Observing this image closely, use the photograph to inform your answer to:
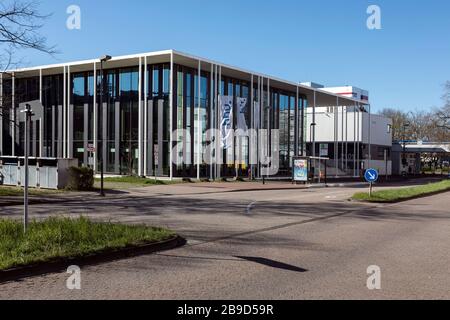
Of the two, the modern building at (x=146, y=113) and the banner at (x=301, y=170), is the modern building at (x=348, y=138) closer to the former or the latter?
the modern building at (x=146, y=113)

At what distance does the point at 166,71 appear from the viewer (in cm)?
4262

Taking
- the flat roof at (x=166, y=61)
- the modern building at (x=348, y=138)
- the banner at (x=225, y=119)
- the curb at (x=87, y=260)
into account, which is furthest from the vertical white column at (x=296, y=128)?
the curb at (x=87, y=260)

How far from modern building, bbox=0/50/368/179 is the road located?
1015 inches

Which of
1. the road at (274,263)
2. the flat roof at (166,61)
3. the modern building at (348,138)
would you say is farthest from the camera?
the modern building at (348,138)

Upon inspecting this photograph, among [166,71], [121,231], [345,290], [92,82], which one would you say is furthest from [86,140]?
[345,290]

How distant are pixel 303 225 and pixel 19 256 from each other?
8494 mm

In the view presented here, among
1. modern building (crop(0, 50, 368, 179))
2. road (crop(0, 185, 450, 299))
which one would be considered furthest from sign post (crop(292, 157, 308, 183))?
road (crop(0, 185, 450, 299))

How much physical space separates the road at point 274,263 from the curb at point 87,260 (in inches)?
9.5

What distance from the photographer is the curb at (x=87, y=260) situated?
7.27m

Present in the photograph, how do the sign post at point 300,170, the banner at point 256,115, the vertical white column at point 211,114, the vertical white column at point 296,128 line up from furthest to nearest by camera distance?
the vertical white column at point 296,128 < the banner at point 256,115 < the vertical white column at point 211,114 < the sign post at point 300,170

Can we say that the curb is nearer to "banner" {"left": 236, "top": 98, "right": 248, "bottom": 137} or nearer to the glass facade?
the glass facade

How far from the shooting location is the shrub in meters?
27.5

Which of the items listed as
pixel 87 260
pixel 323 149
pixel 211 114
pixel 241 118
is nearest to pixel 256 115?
pixel 241 118

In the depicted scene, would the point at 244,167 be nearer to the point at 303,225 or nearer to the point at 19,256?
the point at 303,225
